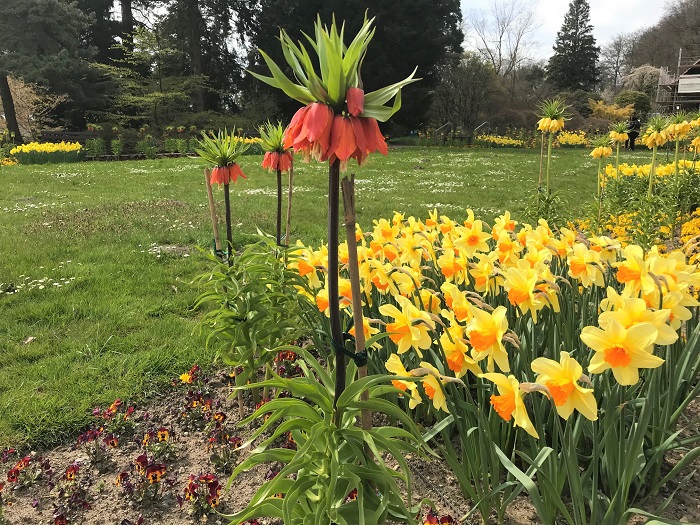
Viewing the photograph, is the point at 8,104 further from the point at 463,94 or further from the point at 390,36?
the point at 463,94

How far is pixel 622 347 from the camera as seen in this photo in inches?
47.8

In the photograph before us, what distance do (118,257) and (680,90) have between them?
27.1 metres

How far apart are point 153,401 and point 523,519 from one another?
1.89 m

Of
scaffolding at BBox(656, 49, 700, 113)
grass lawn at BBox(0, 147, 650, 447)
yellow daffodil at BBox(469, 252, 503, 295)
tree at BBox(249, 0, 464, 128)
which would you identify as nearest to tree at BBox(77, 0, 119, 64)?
tree at BBox(249, 0, 464, 128)

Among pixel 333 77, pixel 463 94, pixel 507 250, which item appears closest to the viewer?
pixel 333 77

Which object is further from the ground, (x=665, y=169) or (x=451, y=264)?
(x=665, y=169)

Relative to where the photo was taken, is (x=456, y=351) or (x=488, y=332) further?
(x=456, y=351)

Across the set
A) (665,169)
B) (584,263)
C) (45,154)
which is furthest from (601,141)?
(45,154)

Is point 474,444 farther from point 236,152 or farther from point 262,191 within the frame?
point 262,191

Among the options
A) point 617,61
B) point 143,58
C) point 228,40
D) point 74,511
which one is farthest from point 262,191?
point 617,61

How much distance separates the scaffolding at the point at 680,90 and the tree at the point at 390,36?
37.1 feet

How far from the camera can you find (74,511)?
1.91m

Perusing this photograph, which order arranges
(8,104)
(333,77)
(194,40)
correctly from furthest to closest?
(194,40) → (8,104) → (333,77)

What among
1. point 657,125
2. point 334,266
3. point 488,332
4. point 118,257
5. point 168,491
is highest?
point 657,125
